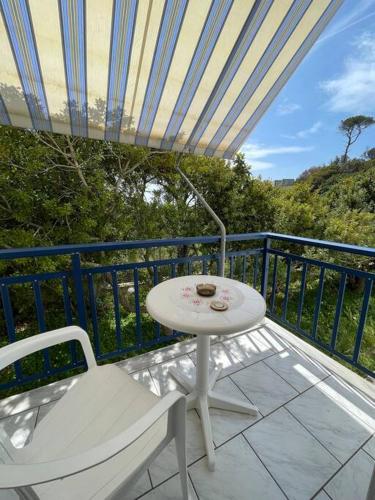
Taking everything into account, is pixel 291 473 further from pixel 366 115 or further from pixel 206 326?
pixel 366 115

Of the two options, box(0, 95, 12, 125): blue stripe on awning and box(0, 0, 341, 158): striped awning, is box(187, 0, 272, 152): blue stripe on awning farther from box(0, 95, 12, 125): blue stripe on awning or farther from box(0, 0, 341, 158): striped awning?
box(0, 95, 12, 125): blue stripe on awning

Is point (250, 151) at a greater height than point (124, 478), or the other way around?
point (250, 151)

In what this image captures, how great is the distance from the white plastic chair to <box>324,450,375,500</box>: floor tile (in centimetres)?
82

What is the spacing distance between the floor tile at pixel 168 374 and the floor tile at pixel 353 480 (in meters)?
1.01

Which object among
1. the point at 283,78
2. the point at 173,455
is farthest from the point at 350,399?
the point at 283,78

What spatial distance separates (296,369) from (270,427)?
668mm

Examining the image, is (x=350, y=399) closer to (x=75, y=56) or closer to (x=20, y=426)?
(x=20, y=426)

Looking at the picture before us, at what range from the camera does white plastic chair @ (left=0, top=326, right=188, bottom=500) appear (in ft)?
1.92

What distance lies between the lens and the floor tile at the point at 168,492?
3.85 ft

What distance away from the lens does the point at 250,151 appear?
5.48 metres

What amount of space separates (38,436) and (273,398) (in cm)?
155

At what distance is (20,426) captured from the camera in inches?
60.1

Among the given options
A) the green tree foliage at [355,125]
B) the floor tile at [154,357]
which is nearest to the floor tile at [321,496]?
the floor tile at [154,357]

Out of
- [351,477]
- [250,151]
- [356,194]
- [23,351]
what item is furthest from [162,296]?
[356,194]
